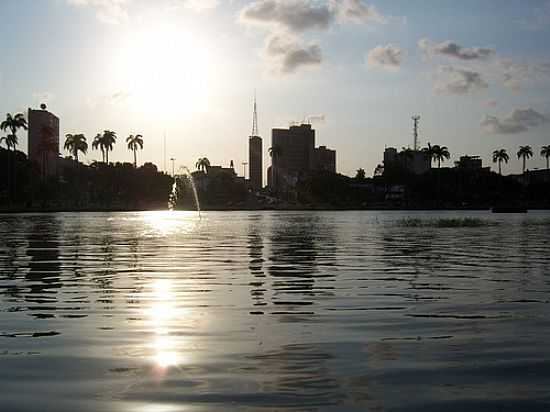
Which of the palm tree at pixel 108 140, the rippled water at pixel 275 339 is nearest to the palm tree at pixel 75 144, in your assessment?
the palm tree at pixel 108 140

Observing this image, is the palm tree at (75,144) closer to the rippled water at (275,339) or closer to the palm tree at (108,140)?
the palm tree at (108,140)

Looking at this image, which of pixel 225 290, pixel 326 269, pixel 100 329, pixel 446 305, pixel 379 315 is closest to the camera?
pixel 100 329

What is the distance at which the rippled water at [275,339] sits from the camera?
7406 millimetres

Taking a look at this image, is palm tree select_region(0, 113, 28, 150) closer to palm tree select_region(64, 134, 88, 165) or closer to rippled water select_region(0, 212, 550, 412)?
palm tree select_region(64, 134, 88, 165)

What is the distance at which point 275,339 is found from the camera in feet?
34.7

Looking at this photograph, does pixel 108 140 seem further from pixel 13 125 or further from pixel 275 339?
pixel 275 339

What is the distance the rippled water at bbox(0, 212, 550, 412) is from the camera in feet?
24.3

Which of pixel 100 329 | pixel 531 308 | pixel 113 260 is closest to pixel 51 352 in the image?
pixel 100 329

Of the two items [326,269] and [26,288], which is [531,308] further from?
[26,288]

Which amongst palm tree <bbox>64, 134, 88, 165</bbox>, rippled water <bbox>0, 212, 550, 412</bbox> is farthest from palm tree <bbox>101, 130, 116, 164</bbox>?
rippled water <bbox>0, 212, 550, 412</bbox>

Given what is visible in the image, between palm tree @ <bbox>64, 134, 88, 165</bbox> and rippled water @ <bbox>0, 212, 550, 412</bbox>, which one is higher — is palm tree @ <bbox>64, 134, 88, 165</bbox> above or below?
above

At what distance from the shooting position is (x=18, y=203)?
156 m

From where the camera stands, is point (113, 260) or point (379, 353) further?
point (113, 260)

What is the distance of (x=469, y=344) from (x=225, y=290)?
780 centimetres
